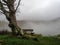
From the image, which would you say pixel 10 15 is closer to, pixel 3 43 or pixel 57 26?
pixel 3 43

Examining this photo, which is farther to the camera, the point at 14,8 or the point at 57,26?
the point at 57,26

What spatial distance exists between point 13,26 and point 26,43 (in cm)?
180

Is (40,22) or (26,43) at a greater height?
(40,22)

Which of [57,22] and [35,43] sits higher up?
[57,22]

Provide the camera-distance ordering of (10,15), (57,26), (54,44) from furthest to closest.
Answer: (57,26) < (10,15) < (54,44)

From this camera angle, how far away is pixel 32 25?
446 inches

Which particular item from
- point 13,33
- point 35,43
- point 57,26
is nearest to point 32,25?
point 57,26

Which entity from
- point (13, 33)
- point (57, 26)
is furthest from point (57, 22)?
point (13, 33)

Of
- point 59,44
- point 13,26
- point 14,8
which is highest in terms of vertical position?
point 14,8

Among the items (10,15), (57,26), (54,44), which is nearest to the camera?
(54,44)

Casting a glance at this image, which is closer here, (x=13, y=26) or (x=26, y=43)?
(x=26, y=43)

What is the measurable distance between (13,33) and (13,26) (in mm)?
367

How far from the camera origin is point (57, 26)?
10977 millimetres

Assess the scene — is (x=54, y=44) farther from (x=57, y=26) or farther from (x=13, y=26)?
(x=57, y=26)
